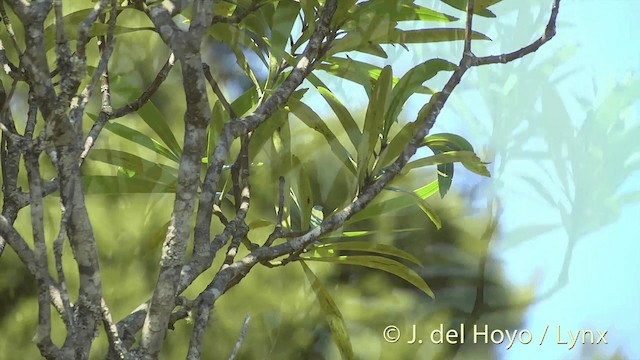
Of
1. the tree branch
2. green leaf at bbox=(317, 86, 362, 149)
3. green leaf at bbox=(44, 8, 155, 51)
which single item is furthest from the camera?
green leaf at bbox=(317, 86, 362, 149)

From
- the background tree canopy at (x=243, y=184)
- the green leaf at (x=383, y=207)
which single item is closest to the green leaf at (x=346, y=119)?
the background tree canopy at (x=243, y=184)

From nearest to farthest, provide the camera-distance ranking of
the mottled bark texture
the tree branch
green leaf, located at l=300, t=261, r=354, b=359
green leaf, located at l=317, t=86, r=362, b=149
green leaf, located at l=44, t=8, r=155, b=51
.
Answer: the mottled bark texture
the tree branch
green leaf, located at l=44, t=8, r=155, b=51
green leaf, located at l=317, t=86, r=362, b=149
green leaf, located at l=300, t=261, r=354, b=359

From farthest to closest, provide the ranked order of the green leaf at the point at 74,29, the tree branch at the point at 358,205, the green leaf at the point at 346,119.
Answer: the green leaf at the point at 346,119 < the green leaf at the point at 74,29 < the tree branch at the point at 358,205

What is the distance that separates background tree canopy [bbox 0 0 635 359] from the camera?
60 centimetres

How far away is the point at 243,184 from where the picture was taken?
0.88 metres

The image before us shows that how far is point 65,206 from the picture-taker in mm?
585

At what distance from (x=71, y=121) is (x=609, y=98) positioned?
128cm

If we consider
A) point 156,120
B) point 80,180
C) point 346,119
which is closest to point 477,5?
point 346,119

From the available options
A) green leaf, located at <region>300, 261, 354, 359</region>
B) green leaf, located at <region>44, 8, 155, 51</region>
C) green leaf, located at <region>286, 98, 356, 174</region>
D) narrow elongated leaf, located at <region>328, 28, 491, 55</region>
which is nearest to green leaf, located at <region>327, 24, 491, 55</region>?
narrow elongated leaf, located at <region>328, 28, 491, 55</region>

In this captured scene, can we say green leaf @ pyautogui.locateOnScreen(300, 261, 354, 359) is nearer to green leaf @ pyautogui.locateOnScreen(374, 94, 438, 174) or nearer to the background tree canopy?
the background tree canopy

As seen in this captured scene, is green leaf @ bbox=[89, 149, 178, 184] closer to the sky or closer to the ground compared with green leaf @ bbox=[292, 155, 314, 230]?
closer to the sky

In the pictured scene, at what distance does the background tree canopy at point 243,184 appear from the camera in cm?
60

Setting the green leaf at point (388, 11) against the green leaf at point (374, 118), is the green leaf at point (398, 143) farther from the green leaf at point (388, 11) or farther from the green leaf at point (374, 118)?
the green leaf at point (388, 11)

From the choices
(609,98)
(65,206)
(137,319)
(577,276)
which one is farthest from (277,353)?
(65,206)
